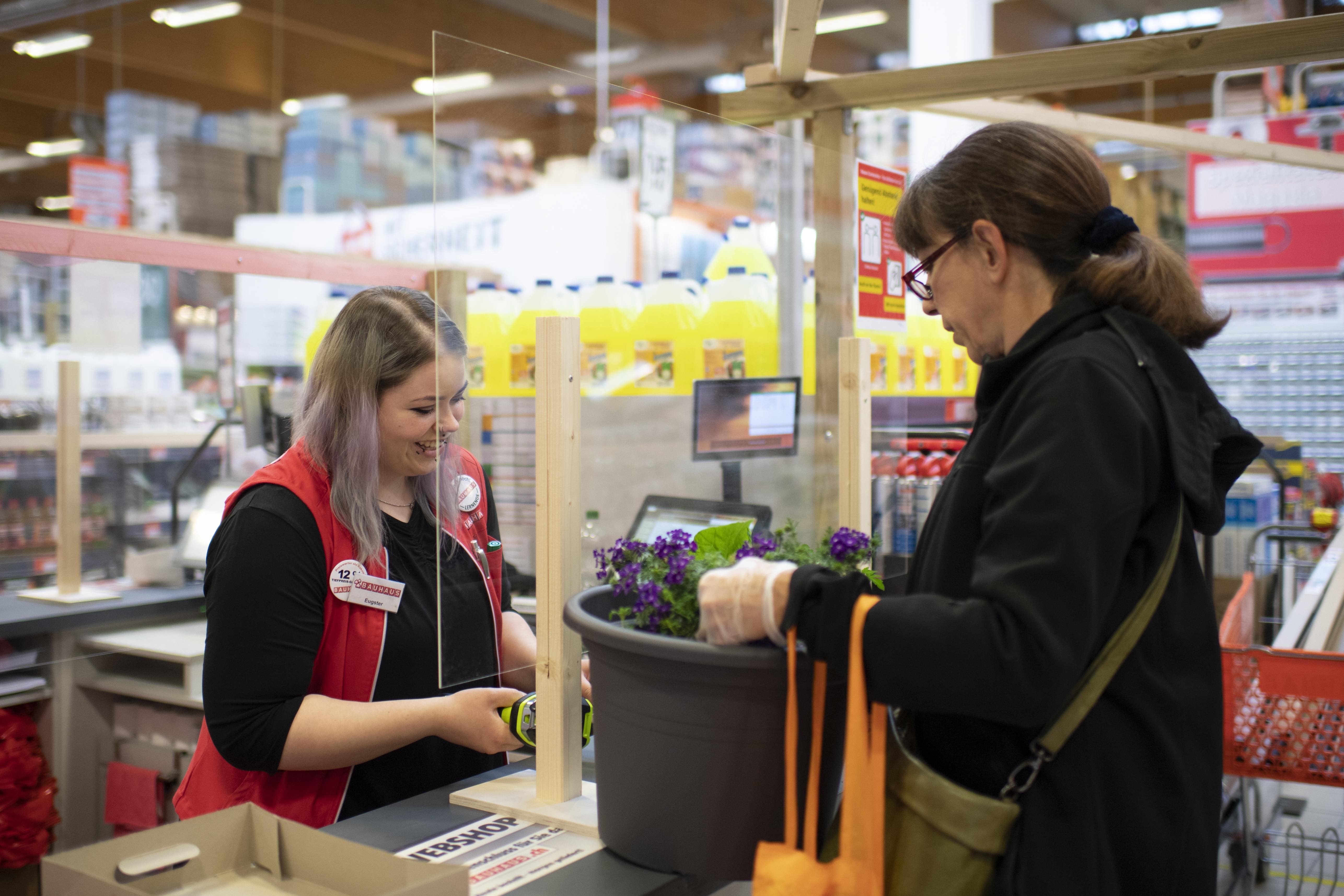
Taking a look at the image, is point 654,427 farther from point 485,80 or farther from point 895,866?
point 895,866

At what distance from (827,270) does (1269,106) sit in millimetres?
5876

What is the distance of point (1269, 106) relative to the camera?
22.0 feet

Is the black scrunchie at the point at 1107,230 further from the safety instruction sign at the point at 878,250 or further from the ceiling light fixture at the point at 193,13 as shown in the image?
the ceiling light fixture at the point at 193,13

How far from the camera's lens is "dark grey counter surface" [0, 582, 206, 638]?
10.6 ft

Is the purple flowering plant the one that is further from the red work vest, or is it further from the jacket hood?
the red work vest

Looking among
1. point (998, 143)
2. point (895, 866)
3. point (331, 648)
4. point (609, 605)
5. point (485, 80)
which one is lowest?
point (895, 866)

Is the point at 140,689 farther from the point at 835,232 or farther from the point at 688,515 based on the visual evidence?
the point at 835,232

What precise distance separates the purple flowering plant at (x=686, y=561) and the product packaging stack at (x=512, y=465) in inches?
24.2

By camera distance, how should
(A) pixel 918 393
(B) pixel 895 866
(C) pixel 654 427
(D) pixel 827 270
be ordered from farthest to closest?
(A) pixel 918 393
(C) pixel 654 427
(D) pixel 827 270
(B) pixel 895 866

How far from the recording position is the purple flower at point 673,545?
1.25m

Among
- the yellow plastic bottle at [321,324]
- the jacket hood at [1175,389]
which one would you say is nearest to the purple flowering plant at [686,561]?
the jacket hood at [1175,389]

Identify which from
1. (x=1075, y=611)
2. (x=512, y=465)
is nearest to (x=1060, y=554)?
(x=1075, y=611)

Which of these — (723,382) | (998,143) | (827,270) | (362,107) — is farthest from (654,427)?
(362,107)

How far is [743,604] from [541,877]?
46cm
